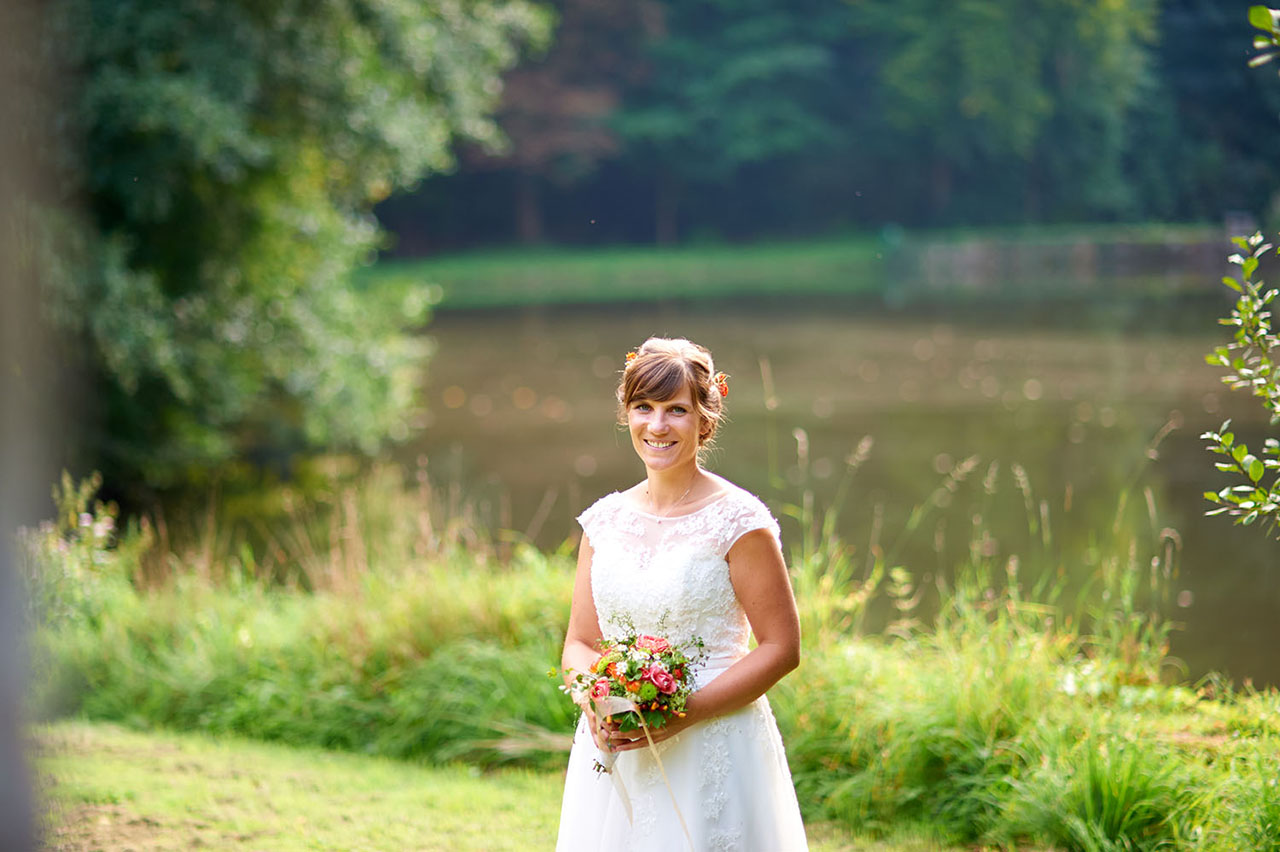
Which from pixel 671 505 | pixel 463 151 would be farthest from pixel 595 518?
pixel 463 151

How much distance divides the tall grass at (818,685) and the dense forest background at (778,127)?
33.0m

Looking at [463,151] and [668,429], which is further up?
[463,151]

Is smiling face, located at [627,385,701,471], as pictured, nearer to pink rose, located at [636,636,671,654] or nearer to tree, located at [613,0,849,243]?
pink rose, located at [636,636,671,654]

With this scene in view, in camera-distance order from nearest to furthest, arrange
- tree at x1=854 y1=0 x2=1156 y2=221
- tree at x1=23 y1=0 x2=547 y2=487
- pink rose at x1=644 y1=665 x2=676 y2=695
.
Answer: pink rose at x1=644 y1=665 x2=676 y2=695, tree at x1=23 y1=0 x2=547 y2=487, tree at x1=854 y1=0 x2=1156 y2=221

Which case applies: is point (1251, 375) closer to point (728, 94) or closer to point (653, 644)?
point (653, 644)

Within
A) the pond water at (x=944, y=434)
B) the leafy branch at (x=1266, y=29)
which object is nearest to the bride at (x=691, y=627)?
the leafy branch at (x=1266, y=29)

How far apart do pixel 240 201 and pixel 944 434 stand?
25.6 ft

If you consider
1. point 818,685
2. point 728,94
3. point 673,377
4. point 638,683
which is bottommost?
point 818,685

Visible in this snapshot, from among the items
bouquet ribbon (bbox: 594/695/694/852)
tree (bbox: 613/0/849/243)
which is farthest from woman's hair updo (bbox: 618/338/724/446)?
tree (bbox: 613/0/849/243)

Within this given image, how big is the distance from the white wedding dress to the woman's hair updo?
20 cm

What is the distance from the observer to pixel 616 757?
2781mm

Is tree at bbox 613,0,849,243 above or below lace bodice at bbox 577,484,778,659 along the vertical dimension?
above

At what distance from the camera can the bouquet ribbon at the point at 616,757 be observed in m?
2.58

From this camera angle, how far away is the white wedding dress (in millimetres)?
2727
